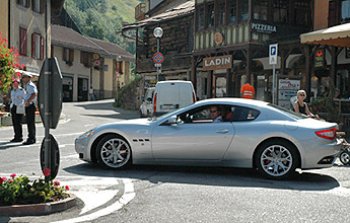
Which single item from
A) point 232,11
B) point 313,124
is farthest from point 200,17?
point 313,124

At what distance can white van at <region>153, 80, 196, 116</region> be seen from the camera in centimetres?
1470

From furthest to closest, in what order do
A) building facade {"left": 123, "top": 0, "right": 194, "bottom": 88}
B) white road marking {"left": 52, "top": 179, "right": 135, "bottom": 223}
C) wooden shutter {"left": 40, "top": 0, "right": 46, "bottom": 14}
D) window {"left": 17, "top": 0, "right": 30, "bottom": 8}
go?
wooden shutter {"left": 40, "top": 0, "right": 46, "bottom": 14} → building facade {"left": 123, "top": 0, "right": 194, "bottom": 88} → window {"left": 17, "top": 0, "right": 30, "bottom": 8} → white road marking {"left": 52, "top": 179, "right": 135, "bottom": 223}

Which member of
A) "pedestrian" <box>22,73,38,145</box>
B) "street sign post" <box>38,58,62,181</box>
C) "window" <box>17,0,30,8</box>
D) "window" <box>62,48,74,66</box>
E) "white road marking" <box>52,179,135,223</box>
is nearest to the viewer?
"white road marking" <box>52,179,135,223</box>

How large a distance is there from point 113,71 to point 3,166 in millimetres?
46674

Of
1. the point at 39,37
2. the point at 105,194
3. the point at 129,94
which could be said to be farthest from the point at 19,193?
the point at 129,94

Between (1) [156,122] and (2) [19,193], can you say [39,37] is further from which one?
(2) [19,193]

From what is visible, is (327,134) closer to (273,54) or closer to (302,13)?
(273,54)

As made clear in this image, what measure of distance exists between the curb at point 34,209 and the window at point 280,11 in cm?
1854

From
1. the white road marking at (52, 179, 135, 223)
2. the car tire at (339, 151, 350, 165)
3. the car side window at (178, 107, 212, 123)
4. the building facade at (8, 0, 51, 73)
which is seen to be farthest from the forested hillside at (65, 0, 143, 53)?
the white road marking at (52, 179, 135, 223)

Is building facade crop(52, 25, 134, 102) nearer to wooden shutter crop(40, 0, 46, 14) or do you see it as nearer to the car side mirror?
wooden shutter crop(40, 0, 46, 14)

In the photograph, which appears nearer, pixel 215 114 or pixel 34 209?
pixel 34 209

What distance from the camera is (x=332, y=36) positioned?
14.1 m

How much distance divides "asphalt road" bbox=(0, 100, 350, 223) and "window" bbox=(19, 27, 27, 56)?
19432mm

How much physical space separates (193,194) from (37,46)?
25484mm
